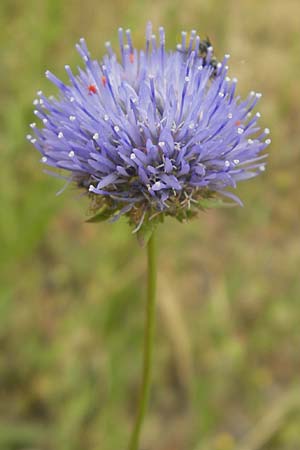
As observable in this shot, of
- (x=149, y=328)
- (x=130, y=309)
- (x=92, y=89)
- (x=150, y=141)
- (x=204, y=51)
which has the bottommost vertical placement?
(x=130, y=309)

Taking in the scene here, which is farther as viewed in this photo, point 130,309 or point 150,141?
point 130,309

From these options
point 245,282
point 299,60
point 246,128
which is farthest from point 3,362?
point 299,60

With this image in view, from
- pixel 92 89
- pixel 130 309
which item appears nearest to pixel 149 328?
pixel 92 89

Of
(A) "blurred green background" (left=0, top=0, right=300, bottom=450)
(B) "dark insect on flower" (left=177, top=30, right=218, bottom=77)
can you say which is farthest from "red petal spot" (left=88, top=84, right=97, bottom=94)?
(A) "blurred green background" (left=0, top=0, right=300, bottom=450)

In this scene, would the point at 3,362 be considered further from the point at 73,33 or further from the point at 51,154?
the point at 73,33

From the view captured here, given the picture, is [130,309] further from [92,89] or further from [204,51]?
[92,89]
